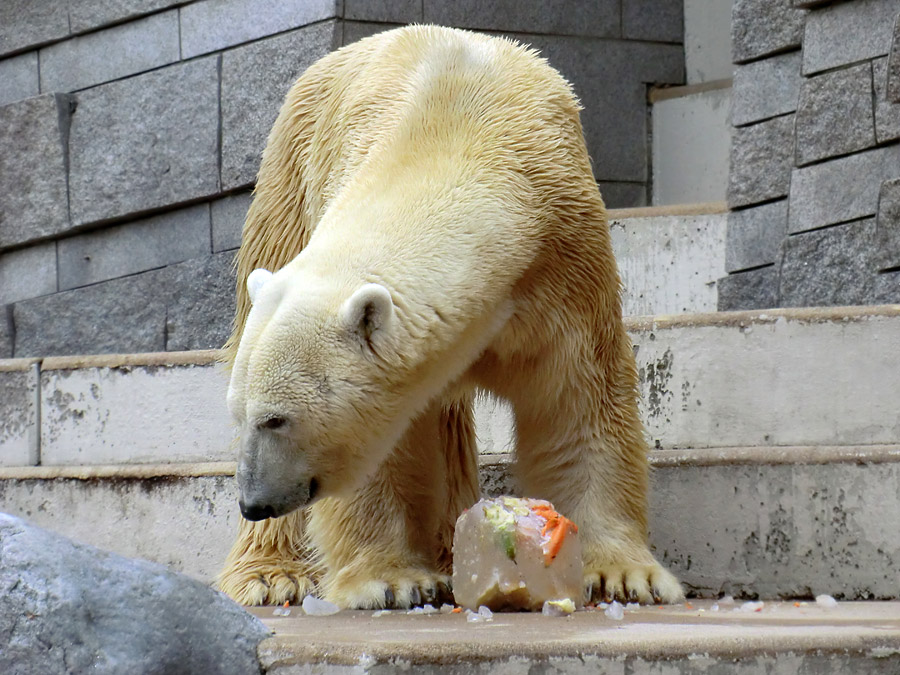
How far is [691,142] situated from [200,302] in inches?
103

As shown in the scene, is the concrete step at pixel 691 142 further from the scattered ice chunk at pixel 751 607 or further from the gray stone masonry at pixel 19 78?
the scattered ice chunk at pixel 751 607

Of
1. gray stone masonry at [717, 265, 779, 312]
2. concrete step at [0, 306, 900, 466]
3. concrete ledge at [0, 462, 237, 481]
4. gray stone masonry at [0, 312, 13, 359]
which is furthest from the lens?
gray stone masonry at [0, 312, 13, 359]

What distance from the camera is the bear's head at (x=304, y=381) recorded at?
8.93 feet

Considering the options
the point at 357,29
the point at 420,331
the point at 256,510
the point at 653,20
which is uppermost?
the point at 653,20

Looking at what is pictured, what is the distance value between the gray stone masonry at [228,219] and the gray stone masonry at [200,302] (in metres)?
0.06

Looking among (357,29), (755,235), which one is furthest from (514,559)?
(357,29)

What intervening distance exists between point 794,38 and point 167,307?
3.17 m

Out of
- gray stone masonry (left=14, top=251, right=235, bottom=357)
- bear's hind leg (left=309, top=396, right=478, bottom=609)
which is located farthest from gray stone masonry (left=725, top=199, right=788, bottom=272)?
bear's hind leg (left=309, top=396, right=478, bottom=609)

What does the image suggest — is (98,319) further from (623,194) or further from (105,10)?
(623,194)

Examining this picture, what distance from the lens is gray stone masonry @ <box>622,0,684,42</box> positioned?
A: 7.19 m

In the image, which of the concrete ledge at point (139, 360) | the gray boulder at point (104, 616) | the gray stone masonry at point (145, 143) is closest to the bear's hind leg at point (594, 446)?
the gray boulder at point (104, 616)

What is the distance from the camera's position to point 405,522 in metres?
3.38

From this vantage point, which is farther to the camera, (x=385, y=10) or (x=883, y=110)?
(x=385, y=10)

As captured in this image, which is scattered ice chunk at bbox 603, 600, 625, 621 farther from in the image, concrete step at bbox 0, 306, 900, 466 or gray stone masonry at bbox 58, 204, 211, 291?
gray stone masonry at bbox 58, 204, 211, 291
